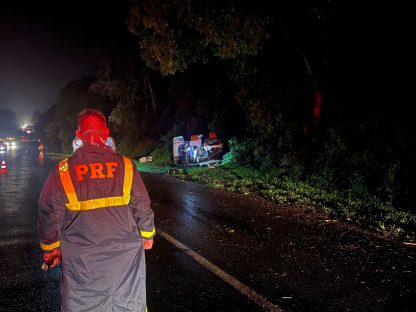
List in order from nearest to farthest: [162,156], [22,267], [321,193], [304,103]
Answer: [22,267], [321,193], [304,103], [162,156]

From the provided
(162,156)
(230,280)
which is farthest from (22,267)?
(162,156)

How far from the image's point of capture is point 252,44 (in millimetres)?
12398

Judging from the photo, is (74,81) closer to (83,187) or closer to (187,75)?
(187,75)

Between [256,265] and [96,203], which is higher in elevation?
[96,203]

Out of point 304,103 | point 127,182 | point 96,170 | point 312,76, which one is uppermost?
point 312,76

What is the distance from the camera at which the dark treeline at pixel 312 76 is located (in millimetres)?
11375

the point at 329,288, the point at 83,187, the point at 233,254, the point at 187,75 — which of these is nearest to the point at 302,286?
the point at 329,288

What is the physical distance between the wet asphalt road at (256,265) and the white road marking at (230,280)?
87mm

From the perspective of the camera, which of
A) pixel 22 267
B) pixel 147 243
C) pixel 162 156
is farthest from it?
pixel 162 156

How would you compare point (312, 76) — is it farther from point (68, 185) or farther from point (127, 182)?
point (68, 185)

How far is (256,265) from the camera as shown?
227 inches

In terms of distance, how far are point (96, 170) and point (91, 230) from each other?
44 centimetres

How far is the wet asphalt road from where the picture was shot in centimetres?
459

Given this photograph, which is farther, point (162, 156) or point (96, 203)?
point (162, 156)
